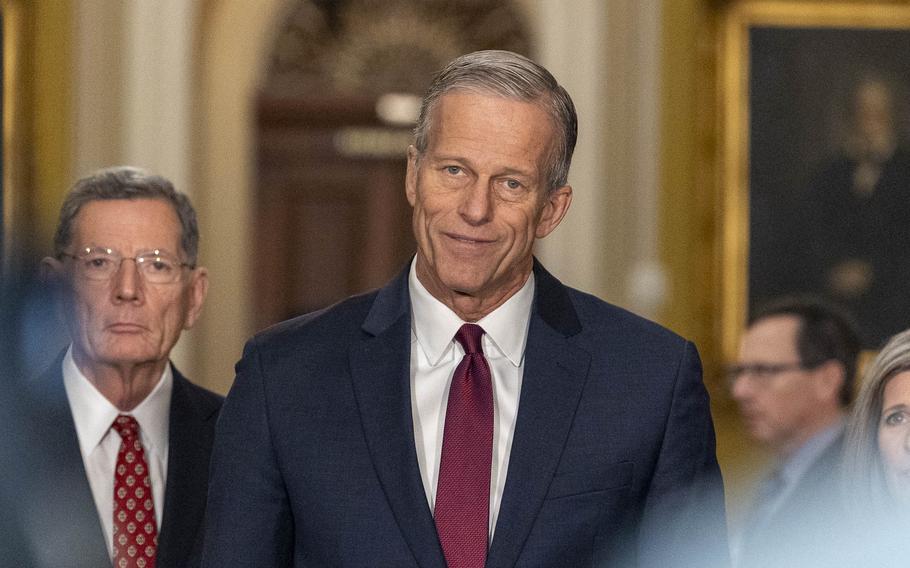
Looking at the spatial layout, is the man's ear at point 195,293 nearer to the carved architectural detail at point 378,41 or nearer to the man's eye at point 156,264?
the man's eye at point 156,264

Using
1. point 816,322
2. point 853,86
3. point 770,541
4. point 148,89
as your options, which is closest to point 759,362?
point 816,322

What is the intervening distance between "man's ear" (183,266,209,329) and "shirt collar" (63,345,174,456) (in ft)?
0.36

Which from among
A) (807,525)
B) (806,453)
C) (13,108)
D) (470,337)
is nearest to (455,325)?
(470,337)

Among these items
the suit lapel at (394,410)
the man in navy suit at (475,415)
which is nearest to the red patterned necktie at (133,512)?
the man in navy suit at (475,415)

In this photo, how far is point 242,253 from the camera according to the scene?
8359 mm

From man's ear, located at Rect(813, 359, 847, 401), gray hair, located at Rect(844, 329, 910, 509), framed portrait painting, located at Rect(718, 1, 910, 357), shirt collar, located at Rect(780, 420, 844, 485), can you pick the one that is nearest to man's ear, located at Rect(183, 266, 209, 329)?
gray hair, located at Rect(844, 329, 910, 509)

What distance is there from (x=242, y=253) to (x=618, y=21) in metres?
2.55

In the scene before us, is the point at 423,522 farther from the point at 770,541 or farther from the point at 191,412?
the point at 770,541

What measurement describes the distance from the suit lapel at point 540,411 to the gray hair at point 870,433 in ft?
2.29

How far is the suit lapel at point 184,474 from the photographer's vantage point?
2689mm

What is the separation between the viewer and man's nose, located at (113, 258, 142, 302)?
275 centimetres

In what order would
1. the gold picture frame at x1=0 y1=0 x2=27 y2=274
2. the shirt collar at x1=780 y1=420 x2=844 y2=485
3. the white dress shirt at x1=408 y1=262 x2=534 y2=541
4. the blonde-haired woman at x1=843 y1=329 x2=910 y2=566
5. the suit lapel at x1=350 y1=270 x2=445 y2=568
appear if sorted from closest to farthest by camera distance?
the suit lapel at x1=350 y1=270 x2=445 y2=568 → the white dress shirt at x1=408 y1=262 x2=534 y2=541 → the blonde-haired woman at x1=843 y1=329 x2=910 y2=566 → the shirt collar at x1=780 y1=420 x2=844 y2=485 → the gold picture frame at x1=0 y1=0 x2=27 y2=274

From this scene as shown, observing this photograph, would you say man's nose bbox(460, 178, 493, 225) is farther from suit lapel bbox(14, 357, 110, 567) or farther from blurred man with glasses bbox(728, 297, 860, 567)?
blurred man with glasses bbox(728, 297, 860, 567)

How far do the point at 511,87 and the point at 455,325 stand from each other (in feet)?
1.25
